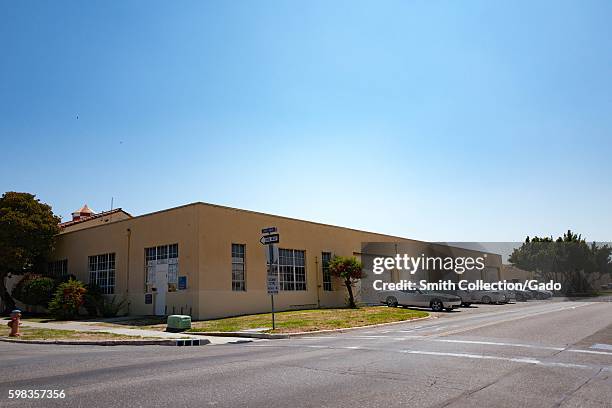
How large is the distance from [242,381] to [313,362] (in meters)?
2.17

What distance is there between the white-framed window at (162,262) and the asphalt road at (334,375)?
456 inches

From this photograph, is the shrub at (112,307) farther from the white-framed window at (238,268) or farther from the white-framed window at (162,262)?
the white-framed window at (238,268)

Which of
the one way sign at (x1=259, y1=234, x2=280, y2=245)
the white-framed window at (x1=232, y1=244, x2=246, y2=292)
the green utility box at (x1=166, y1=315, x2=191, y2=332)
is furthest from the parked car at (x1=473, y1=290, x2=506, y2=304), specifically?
the green utility box at (x1=166, y1=315, x2=191, y2=332)

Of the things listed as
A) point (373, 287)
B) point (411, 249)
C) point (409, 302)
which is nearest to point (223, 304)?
point (409, 302)

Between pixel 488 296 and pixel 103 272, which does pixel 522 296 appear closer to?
pixel 488 296

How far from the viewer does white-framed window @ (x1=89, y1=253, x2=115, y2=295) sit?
27.6 m

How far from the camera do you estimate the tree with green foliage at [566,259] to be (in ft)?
220

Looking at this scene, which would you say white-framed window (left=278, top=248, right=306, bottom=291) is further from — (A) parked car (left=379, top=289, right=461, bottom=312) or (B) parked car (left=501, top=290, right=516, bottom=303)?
(B) parked car (left=501, top=290, right=516, bottom=303)

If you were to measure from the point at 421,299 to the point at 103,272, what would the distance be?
18.9 m

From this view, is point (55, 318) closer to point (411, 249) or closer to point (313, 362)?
point (313, 362)

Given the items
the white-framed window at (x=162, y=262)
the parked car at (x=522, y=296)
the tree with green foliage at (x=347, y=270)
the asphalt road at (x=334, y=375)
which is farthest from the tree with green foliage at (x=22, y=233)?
the parked car at (x=522, y=296)

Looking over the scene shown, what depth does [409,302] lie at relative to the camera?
98.1ft

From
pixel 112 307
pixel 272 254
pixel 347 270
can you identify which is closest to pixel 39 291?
pixel 112 307

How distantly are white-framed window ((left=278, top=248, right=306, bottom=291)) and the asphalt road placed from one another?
15.3 meters
